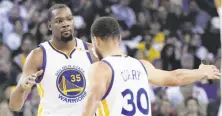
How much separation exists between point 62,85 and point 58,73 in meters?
0.15

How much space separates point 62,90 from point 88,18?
331 inches

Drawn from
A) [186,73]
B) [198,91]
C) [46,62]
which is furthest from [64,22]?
[198,91]

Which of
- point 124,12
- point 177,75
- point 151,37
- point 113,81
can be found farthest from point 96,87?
point 124,12

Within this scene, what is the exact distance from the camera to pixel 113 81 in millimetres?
5527

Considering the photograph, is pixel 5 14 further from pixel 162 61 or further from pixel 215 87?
pixel 215 87

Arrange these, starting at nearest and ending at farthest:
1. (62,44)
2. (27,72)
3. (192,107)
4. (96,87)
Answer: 1. (96,87)
2. (27,72)
3. (62,44)
4. (192,107)

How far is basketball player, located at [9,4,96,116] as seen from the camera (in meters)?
7.25

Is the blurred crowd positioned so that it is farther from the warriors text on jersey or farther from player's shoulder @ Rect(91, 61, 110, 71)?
player's shoulder @ Rect(91, 61, 110, 71)

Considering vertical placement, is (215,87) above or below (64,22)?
below

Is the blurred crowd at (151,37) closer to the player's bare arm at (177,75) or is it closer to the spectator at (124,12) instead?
the spectator at (124,12)

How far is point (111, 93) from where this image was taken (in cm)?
554

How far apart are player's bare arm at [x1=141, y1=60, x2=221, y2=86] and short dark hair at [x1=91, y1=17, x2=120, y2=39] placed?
0.48 meters

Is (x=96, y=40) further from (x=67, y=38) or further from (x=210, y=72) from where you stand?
(x=67, y=38)

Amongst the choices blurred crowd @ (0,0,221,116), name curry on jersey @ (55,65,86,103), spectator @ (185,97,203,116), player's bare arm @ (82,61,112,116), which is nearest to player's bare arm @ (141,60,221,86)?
player's bare arm @ (82,61,112,116)
